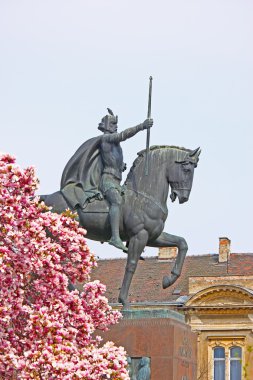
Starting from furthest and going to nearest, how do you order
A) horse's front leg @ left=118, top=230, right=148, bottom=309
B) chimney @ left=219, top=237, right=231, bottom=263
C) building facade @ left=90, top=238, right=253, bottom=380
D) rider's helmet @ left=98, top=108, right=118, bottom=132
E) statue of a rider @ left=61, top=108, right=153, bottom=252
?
chimney @ left=219, top=237, right=231, bottom=263, building facade @ left=90, top=238, right=253, bottom=380, rider's helmet @ left=98, top=108, right=118, bottom=132, statue of a rider @ left=61, top=108, right=153, bottom=252, horse's front leg @ left=118, top=230, right=148, bottom=309

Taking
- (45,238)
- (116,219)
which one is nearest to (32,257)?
(45,238)

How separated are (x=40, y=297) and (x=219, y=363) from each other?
114ft

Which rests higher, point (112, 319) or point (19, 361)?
point (112, 319)

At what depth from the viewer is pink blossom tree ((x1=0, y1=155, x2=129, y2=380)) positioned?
12.8m

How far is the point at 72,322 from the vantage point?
1370 centimetres

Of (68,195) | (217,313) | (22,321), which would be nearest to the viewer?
(22,321)

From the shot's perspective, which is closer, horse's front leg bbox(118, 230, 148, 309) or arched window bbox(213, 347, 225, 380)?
horse's front leg bbox(118, 230, 148, 309)

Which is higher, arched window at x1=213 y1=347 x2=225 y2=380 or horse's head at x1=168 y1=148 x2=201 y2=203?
arched window at x1=213 y1=347 x2=225 y2=380

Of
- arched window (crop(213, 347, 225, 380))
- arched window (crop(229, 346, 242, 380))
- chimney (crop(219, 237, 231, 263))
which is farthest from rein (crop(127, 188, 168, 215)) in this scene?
chimney (crop(219, 237, 231, 263))

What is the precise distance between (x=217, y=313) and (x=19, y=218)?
33.3 metres

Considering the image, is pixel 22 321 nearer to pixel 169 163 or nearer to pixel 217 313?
pixel 169 163

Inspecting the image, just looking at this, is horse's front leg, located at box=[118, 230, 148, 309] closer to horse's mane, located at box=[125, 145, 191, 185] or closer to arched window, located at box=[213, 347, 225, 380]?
horse's mane, located at box=[125, 145, 191, 185]

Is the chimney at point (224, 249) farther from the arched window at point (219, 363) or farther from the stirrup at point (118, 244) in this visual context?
the stirrup at point (118, 244)

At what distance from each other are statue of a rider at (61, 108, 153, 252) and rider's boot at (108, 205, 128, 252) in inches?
9.4
